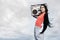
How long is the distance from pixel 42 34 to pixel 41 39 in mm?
460

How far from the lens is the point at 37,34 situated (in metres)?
11.6

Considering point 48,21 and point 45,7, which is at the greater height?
point 45,7

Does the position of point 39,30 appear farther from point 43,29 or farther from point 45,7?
point 45,7

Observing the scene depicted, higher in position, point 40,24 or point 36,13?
point 36,13

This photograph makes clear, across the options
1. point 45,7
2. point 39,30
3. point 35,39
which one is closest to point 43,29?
point 39,30

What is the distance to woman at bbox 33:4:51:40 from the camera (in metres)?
11.5

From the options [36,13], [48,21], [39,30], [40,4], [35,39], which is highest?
[40,4]

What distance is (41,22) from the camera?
11.7m

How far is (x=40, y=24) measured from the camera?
11.6 metres

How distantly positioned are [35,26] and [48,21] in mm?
1168

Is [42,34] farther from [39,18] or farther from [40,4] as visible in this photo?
[40,4]

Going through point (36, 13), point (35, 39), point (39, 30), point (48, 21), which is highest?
point (36, 13)

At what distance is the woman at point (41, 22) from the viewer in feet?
37.8

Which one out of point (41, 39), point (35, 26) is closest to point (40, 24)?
point (35, 26)
